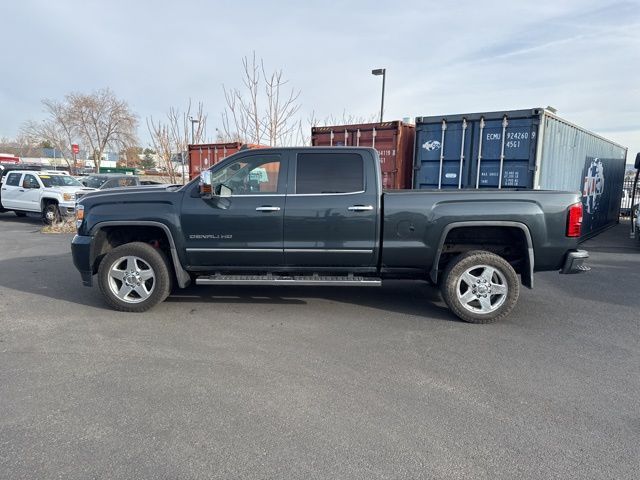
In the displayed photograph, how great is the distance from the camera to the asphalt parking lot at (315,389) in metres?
2.61

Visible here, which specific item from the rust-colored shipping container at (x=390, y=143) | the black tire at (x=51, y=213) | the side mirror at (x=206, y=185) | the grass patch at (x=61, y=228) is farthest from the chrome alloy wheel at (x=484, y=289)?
the black tire at (x=51, y=213)

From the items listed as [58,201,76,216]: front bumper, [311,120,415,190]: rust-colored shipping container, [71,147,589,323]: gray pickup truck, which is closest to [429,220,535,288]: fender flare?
[71,147,589,323]: gray pickup truck

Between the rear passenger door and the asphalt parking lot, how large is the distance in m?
0.73

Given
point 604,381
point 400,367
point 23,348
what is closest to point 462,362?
point 400,367

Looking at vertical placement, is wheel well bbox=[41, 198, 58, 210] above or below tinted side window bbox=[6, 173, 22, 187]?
below

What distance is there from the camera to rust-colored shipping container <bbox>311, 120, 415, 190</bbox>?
9930 mm

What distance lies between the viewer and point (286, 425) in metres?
2.96

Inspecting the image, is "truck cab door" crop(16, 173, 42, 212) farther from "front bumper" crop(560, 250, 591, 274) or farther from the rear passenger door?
"front bumper" crop(560, 250, 591, 274)

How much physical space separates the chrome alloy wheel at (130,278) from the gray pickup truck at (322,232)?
13mm

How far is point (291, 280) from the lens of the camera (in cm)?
516

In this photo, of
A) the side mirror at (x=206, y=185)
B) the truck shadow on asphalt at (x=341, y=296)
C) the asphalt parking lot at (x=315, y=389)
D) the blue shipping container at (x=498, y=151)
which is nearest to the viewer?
the asphalt parking lot at (x=315, y=389)

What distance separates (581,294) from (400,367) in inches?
158

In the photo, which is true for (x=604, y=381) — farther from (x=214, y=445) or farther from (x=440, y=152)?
(x=440, y=152)

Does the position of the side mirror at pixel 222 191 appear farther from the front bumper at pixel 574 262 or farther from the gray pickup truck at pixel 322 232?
the front bumper at pixel 574 262
